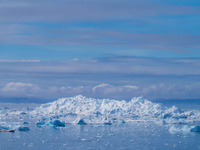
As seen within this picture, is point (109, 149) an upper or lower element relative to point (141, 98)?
lower

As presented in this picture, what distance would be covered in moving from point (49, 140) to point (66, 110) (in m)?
53.1

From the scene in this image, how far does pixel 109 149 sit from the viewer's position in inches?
836

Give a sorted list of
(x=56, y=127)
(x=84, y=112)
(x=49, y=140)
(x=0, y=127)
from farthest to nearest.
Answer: (x=84, y=112) → (x=56, y=127) → (x=0, y=127) → (x=49, y=140)

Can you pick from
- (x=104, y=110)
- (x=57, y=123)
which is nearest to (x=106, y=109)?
(x=104, y=110)

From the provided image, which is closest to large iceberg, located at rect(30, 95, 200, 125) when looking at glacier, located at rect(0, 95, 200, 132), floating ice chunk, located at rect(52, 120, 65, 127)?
glacier, located at rect(0, 95, 200, 132)

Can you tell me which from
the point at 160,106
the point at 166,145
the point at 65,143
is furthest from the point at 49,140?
the point at 160,106

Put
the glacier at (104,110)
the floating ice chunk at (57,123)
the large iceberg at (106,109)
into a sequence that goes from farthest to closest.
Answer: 1. the large iceberg at (106,109)
2. the glacier at (104,110)
3. the floating ice chunk at (57,123)

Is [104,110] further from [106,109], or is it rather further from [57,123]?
[57,123]

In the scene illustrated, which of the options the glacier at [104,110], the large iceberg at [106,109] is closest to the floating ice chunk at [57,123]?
the glacier at [104,110]

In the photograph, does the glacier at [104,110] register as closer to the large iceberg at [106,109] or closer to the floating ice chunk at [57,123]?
the large iceberg at [106,109]

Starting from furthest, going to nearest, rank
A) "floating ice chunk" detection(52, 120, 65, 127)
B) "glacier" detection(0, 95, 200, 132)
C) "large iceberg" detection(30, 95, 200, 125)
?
1. "large iceberg" detection(30, 95, 200, 125)
2. "glacier" detection(0, 95, 200, 132)
3. "floating ice chunk" detection(52, 120, 65, 127)

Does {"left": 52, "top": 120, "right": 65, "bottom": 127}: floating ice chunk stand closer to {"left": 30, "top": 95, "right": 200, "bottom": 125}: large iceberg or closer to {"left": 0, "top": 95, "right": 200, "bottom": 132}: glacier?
{"left": 0, "top": 95, "right": 200, "bottom": 132}: glacier

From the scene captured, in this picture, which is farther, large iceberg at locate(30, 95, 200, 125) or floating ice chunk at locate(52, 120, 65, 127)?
large iceberg at locate(30, 95, 200, 125)

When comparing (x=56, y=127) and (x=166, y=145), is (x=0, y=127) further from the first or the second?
(x=166, y=145)
